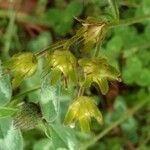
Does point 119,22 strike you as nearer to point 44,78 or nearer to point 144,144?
point 44,78

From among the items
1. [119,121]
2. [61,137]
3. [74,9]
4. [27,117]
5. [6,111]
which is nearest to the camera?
[6,111]

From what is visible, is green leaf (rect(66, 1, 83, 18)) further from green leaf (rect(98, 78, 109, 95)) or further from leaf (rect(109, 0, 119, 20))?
green leaf (rect(98, 78, 109, 95))

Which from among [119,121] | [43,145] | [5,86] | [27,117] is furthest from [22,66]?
[119,121]

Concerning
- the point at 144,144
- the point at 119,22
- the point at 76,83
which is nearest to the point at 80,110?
the point at 76,83

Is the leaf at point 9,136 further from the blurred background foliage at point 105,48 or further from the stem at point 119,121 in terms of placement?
the stem at point 119,121

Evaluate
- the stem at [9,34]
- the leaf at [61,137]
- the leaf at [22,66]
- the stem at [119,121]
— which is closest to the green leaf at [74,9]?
the stem at [9,34]

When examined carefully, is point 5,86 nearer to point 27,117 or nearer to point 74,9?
point 27,117
